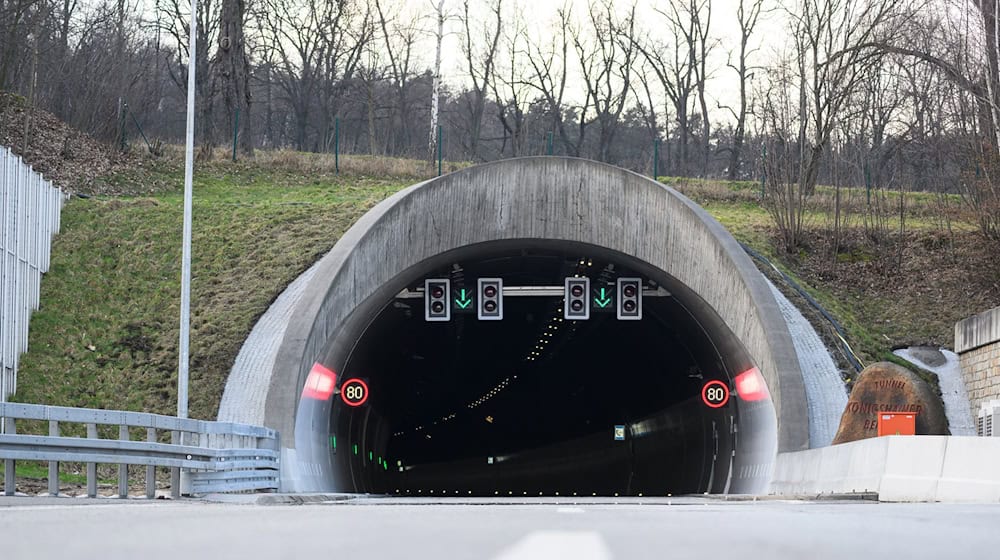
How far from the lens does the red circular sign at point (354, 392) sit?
3309 centimetres

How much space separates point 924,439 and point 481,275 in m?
19.4

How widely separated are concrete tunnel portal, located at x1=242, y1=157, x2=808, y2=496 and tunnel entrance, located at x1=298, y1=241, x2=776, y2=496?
0.10 metres

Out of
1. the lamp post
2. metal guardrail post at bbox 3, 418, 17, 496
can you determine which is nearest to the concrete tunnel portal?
the lamp post

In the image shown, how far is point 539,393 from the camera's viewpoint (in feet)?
186

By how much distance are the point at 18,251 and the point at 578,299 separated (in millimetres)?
Answer: 14232

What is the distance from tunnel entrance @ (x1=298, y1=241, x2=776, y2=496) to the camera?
31.7 m

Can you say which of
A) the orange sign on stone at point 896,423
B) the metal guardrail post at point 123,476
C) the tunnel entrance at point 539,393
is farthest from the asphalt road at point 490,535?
the tunnel entrance at point 539,393

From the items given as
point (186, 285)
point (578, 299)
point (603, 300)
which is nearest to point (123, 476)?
point (186, 285)

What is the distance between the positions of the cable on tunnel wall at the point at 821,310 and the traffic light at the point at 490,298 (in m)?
8.62

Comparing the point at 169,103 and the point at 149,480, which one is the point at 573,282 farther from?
the point at 169,103

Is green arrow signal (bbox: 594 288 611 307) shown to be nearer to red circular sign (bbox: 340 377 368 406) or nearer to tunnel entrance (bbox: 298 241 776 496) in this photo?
tunnel entrance (bbox: 298 241 776 496)

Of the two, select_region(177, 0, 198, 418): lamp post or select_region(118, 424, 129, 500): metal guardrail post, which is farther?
select_region(177, 0, 198, 418): lamp post

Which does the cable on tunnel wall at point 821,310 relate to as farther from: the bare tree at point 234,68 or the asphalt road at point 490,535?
the asphalt road at point 490,535

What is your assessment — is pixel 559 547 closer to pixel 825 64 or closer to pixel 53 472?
pixel 53 472
